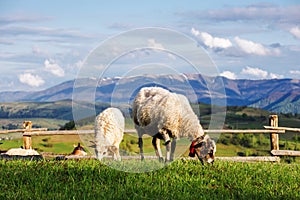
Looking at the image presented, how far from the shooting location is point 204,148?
12.0 metres

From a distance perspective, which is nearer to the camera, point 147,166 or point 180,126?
point 147,166

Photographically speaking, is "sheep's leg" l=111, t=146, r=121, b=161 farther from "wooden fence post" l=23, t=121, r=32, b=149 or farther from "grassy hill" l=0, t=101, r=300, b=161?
"wooden fence post" l=23, t=121, r=32, b=149

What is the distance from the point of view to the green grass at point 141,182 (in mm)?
9164

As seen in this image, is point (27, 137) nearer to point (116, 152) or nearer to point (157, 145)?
point (116, 152)

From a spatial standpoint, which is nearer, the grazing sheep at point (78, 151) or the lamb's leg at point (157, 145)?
the lamb's leg at point (157, 145)

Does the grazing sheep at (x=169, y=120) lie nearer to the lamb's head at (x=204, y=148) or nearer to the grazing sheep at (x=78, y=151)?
the lamb's head at (x=204, y=148)

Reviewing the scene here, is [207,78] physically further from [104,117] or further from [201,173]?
[104,117]

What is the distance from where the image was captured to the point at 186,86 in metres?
11.4

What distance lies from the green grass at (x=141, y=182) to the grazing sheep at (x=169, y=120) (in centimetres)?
44

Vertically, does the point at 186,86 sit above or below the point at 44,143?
above

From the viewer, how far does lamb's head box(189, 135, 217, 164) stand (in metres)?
11.9

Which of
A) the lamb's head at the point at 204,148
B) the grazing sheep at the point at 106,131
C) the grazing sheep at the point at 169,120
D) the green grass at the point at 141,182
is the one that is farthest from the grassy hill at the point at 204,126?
the green grass at the point at 141,182

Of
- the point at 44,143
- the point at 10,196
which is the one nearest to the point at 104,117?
the point at 10,196

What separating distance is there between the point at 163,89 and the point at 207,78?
1.58m
